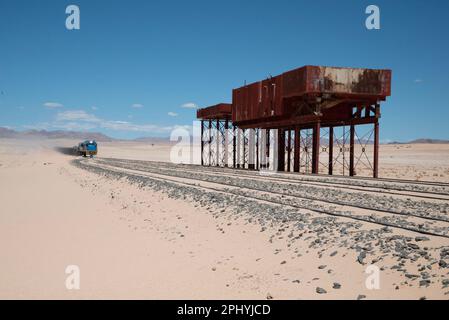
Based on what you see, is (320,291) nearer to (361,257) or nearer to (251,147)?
(361,257)

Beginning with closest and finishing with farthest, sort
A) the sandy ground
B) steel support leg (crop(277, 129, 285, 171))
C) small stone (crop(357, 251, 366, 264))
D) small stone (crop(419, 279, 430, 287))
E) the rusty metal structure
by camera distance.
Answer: small stone (crop(419, 279, 430, 287)), the sandy ground, small stone (crop(357, 251, 366, 264)), the rusty metal structure, steel support leg (crop(277, 129, 285, 171))

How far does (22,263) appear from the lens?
29.6 ft

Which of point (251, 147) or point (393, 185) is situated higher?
point (251, 147)

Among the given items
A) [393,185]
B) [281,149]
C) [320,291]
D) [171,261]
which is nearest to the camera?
[320,291]

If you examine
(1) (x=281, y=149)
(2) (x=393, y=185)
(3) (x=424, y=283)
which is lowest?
(3) (x=424, y=283)

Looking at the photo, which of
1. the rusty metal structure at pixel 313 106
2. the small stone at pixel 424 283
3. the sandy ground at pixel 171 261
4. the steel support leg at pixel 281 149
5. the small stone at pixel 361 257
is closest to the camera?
the small stone at pixel 424 283

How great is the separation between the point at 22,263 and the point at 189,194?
954cm

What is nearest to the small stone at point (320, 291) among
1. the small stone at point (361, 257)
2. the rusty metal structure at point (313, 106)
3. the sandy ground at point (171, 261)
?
the sandy ground at point (171, 261)

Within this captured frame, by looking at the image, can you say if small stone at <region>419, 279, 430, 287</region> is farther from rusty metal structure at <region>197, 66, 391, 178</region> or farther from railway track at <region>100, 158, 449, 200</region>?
rusty metal structure at <region>197, 66, 391, 178</region>

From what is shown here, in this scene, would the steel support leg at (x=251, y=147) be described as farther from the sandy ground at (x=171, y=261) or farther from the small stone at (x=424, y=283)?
the small stone at (x=424, y=283)

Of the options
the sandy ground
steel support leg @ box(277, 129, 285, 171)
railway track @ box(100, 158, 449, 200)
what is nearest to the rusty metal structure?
steel support leg @ box(277, 129, 285, 171)

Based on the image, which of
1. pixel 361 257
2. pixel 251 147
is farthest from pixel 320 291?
pixel 251 147

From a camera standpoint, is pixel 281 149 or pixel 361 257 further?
pixel 281 149
